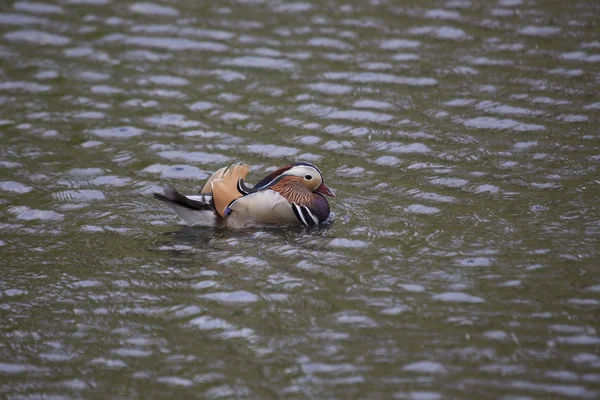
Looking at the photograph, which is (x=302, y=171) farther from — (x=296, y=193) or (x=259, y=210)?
(x=259, y=210)

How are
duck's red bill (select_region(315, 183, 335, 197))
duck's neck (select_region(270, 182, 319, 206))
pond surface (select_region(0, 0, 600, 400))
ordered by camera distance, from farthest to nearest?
duck's red bill (select_region(315, 183, 335, 197)) → duck's neck (select_region(270, 182, 319, 206)) → pond surface (select_region(0, 0, 600, 400))

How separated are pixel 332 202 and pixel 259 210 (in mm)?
808

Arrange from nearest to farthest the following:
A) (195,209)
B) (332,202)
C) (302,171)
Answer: (195,209)
(302,171)
(332,202)

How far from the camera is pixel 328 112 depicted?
954cm

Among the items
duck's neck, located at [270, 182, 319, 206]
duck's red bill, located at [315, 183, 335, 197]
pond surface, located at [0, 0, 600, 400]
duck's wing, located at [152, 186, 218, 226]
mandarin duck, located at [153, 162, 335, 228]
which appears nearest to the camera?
pond surface, located at [0, 0, 600, 400]

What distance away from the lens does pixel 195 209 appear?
7.21 metres

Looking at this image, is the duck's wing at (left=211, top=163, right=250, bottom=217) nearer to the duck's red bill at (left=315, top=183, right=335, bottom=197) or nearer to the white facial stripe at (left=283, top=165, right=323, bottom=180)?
the white facial stripe at (left=283, top=165, right=323, bottom=180)

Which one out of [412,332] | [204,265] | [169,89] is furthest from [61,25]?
[412,332]

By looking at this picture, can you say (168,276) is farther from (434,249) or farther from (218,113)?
(218,113)

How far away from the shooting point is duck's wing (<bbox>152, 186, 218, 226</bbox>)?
713cm

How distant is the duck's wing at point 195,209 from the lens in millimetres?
7132

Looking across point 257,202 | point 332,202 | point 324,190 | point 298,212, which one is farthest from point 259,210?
point 332,202

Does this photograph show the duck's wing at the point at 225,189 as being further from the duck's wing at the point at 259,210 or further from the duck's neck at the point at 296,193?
the duck's neck at the point at 296,193

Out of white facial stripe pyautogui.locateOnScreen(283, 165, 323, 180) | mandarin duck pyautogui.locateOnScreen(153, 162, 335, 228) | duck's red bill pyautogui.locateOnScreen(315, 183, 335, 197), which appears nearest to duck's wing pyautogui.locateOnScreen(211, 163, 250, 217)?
mandarin duck pyautogui.locateOnScreen(153, 162, 335, 228)
